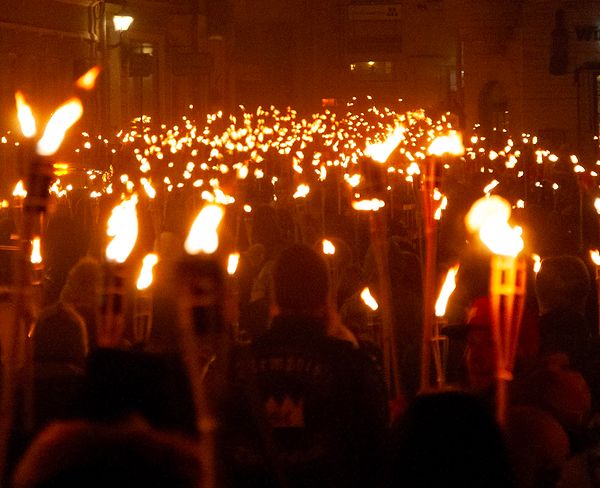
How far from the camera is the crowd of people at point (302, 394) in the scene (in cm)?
336

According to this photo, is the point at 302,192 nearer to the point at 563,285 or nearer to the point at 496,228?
the point at 563,285

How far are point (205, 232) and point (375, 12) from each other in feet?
191

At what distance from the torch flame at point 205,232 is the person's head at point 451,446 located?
4.30 feet

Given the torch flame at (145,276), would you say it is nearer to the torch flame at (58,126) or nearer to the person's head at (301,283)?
the person's head at (301,283)

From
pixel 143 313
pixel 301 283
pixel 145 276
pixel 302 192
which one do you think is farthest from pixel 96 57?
pixel 301 283

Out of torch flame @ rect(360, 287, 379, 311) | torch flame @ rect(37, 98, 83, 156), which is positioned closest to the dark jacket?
torch flame @ rect(37, 98, 83, 156)

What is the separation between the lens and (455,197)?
1518cm

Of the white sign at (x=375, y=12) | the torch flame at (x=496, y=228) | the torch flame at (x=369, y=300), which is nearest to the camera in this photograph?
the torch flame at (x=496, y=228)

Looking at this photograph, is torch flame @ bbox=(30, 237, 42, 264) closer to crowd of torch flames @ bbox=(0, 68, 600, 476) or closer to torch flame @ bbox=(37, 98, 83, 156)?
crowd of torch flames @ bbox=(0, 68, 600, 476)

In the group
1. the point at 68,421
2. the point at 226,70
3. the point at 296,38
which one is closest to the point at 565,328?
the point at 68,421

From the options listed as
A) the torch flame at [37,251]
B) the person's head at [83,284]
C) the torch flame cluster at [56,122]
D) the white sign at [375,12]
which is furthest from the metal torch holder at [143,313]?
the white sign at [375,12]

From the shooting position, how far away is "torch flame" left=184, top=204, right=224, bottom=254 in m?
4.75

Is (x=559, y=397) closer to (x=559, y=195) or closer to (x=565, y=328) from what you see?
(x=565, y=328)

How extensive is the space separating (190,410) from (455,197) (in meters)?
11.7
